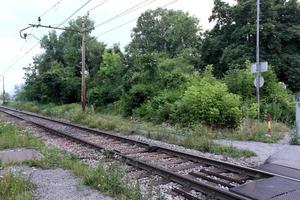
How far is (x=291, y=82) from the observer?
37.7 m

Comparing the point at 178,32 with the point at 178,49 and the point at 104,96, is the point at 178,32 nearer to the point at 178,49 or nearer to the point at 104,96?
the point at 178,49

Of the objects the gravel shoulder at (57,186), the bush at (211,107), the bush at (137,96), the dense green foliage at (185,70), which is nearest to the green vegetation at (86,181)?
the gravel shoulder at (57,186)

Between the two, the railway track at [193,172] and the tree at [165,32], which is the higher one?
the tree at [165,32]

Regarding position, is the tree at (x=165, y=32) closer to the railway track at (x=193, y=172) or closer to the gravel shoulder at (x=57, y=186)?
the railway track at (x=193, y=172)

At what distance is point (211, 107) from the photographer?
1828 cm

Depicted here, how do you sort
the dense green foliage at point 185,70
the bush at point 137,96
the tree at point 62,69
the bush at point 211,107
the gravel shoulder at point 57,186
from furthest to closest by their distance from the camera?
the tree at point 62,69 < the bush at point 137,96 < the dense green foliage at point 185,70 < the bush at point 211,107 < the gravel shoulder at point 57,186

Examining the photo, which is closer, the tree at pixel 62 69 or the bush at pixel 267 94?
the bush at pixel 267 94

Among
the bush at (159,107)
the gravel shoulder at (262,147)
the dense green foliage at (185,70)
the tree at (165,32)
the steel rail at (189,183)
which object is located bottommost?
the gravel shoulder at (262,147)

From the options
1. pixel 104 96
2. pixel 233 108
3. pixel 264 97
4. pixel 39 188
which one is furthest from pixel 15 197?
pixel 104 96

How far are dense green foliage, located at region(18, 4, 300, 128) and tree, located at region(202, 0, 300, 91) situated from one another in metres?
0.10

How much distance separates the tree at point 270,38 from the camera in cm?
3719

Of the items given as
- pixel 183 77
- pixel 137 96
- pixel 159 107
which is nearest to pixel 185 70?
pixel 183 77

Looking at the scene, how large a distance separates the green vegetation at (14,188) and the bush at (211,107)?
38.5 ft

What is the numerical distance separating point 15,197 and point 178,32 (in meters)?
55.0
